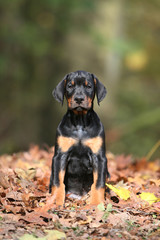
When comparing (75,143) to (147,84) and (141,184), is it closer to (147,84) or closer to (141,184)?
(141,184)

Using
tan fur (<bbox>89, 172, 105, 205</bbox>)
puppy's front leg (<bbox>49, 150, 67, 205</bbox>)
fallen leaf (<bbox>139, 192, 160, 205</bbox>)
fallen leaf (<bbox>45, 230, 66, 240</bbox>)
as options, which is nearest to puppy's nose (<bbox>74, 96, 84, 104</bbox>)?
puppy's front leg (<bbox>49, 150, 67, 205</bbox>)

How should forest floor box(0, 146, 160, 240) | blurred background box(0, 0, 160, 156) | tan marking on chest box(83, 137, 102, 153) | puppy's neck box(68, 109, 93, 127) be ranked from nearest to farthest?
forest floor box(0, 146, 160, 240) < tan marking on chest box(83, 137, 102, 153) < puppy's neck box(68, 109, 93, 127) < blurred background box(0, 0, 160, 156)

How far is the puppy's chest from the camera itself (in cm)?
423

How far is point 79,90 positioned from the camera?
421 centimetres

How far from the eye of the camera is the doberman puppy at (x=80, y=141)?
13.7ft

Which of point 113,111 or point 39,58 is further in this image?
point 113,111

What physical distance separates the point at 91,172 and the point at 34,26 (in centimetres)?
910

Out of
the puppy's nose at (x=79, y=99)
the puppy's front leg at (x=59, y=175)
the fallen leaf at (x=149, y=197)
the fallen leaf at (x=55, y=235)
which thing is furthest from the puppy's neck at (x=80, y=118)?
the fallen leaf at (x=55, y=235)

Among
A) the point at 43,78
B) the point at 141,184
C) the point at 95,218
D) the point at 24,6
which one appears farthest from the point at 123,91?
the point at 95,218

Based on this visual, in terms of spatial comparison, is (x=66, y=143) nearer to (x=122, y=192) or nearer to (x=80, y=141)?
(x=80, y=141)

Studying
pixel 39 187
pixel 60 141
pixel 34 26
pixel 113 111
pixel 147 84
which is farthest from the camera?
pixel 147 84

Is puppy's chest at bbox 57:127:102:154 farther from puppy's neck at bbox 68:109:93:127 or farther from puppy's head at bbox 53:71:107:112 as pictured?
puppy's head at bbox 53:71:107:112

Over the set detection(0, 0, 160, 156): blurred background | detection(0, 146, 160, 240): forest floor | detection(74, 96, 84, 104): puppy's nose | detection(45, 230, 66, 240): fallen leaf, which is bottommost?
detection(45, 230, 66, 240): fallen leaf

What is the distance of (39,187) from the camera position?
475cm
